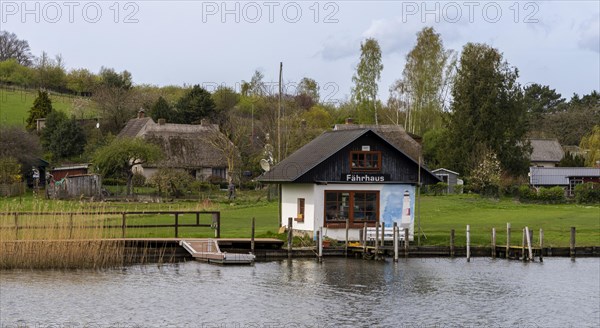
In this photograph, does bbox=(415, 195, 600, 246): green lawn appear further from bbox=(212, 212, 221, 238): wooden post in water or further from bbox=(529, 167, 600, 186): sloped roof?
bbox=(529, 167, 600, 186): sloped roof

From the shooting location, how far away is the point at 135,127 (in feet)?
305

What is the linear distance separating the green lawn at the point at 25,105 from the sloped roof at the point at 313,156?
57.4 meters

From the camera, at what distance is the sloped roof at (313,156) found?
47.3 metres

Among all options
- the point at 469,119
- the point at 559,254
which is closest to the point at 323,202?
the point at 559,254

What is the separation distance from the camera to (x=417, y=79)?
9825 cm

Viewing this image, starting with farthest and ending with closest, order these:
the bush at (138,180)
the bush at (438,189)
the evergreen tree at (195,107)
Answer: the evergreen tree at (195,107) → the bush at (438,189) → the bush at (138,180)

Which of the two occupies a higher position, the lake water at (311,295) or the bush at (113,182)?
the bush at (113,182)

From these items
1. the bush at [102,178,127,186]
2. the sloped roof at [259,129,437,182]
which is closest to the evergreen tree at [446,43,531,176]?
the bush at [102,178,127,186]

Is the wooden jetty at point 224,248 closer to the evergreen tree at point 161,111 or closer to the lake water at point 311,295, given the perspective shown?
the lake water at point 311,295

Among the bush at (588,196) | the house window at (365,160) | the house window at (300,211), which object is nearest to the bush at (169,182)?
the house window at (300,211)

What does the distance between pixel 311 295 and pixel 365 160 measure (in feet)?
44.4

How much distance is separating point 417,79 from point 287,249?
56.1 meters

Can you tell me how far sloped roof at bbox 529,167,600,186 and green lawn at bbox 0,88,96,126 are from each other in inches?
1931

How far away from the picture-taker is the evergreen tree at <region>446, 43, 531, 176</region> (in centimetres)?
8900
